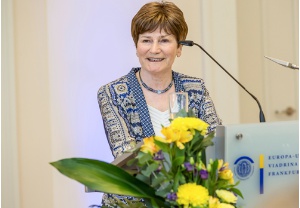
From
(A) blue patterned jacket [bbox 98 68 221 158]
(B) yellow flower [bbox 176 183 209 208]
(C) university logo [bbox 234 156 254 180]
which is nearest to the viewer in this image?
(B) yellow flower [bbox 176 183 209 208]

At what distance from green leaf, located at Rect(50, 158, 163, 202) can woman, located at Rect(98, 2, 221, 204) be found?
1028 millimetres

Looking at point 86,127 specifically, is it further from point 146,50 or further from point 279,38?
point 279,38

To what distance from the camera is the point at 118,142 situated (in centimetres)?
218

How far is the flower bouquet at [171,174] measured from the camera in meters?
1.23

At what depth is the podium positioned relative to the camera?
5.18 ft

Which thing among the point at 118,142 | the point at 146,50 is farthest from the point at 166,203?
the point at 146,50

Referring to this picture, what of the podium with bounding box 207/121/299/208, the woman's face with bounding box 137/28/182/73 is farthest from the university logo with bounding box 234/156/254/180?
the woman's face with bounding box 137/28/182/73

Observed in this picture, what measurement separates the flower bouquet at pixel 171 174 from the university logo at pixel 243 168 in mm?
286

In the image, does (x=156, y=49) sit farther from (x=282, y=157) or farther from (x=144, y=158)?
(x=144, y=158)

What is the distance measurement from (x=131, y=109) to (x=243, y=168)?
832 mm

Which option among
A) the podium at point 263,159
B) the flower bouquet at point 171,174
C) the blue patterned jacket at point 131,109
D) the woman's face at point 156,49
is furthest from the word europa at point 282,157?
the woman's face at point 156,49

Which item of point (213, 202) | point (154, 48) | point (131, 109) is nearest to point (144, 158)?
point (213, 202)

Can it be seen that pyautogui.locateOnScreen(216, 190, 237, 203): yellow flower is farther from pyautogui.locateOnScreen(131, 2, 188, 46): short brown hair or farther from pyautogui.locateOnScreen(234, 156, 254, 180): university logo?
pyautogui.locateOnScreen(131, 2, 188, 46): short brown hair

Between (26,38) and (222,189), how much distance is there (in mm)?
2010
